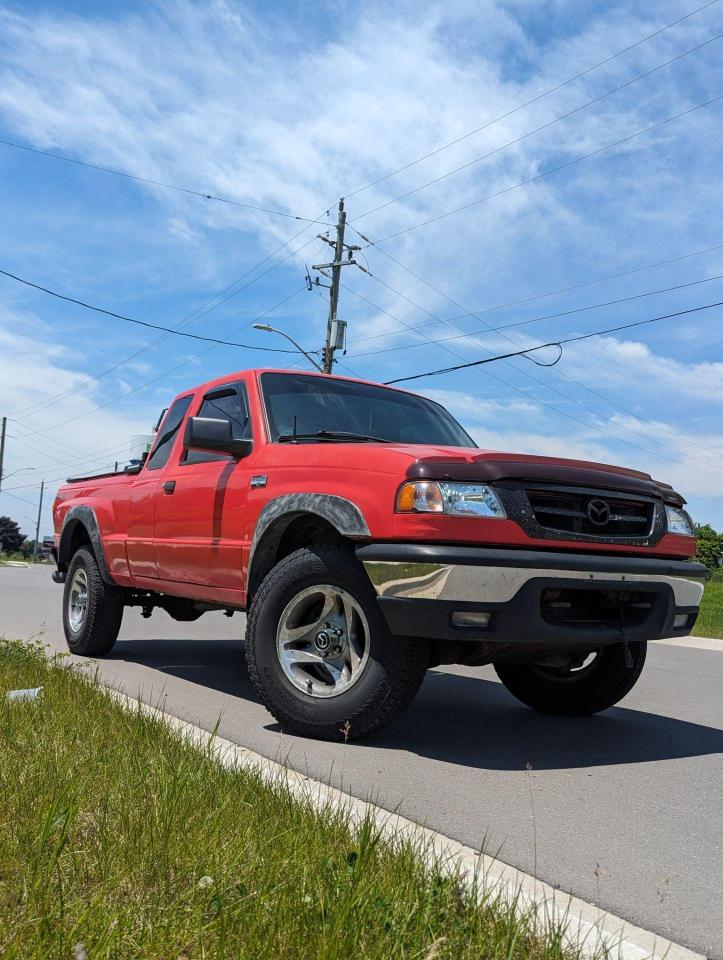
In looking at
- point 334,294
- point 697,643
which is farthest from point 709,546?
point 697,643

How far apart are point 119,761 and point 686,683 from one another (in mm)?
5332

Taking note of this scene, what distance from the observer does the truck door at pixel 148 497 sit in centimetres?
648

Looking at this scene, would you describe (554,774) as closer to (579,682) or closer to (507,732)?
(507,732)

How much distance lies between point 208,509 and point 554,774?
260 cm

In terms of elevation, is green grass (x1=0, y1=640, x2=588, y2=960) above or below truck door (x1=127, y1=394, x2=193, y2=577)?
below

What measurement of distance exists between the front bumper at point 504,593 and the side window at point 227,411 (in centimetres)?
178

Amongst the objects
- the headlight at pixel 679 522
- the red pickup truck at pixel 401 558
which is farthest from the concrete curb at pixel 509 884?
the headlight at pixel 679 522

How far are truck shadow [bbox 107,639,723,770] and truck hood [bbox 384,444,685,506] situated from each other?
132 cm

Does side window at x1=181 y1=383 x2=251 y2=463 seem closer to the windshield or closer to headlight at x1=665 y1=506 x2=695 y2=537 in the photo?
the windshield

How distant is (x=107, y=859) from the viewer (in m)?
2.44

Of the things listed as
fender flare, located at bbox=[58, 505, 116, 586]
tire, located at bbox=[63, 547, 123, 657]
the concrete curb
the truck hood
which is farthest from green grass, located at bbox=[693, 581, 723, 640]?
the concrete curb

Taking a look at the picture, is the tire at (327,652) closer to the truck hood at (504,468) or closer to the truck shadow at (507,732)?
the truck shadow at (507,732)

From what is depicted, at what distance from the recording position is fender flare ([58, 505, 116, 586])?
287 inches

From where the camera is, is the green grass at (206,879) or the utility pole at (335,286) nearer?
the green grass at (206,879)
